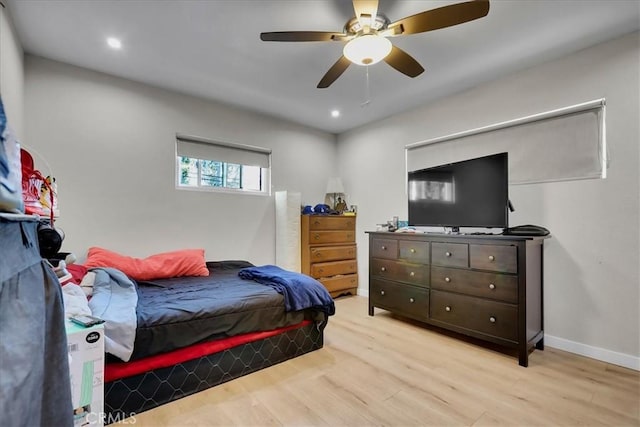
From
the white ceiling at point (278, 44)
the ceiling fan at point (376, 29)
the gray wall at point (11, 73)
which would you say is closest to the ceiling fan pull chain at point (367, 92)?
the white ceiling at point (278, 44)

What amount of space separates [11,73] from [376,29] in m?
2.60

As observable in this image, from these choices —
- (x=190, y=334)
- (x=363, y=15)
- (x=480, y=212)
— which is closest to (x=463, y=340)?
(x=480, y=212)

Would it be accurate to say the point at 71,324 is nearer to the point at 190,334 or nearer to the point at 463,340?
the point at 190,334

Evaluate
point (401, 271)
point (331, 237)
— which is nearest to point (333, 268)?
point (331, 237)

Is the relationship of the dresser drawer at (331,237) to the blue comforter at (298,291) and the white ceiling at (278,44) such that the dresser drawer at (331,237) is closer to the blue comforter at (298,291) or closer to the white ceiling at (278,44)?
the blue comforter at (298,291)

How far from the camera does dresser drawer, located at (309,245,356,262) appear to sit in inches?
156

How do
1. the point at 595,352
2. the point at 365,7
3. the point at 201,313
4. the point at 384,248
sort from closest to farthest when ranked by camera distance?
the point at 365,7 < the point at 201,313 < the point at 595,352 < the point at 384,248

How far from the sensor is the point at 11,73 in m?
2.15

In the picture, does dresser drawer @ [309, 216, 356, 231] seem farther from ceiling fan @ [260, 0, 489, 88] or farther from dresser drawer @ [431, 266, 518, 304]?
ceiling fan @ [260, 0, 489, 88]

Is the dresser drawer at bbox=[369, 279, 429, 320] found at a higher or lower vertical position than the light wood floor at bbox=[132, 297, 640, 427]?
higher

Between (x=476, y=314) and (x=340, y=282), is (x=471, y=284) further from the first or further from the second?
(x=340, y=282)

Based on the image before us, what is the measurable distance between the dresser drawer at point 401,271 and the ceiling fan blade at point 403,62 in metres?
1.74

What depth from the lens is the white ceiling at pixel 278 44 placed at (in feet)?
6.61

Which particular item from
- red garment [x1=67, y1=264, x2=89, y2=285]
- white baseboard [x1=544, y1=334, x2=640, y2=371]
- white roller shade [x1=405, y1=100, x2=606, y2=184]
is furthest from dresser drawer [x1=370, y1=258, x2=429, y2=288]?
red garment [x1=67, y1=264, x2=89, y2=285]
